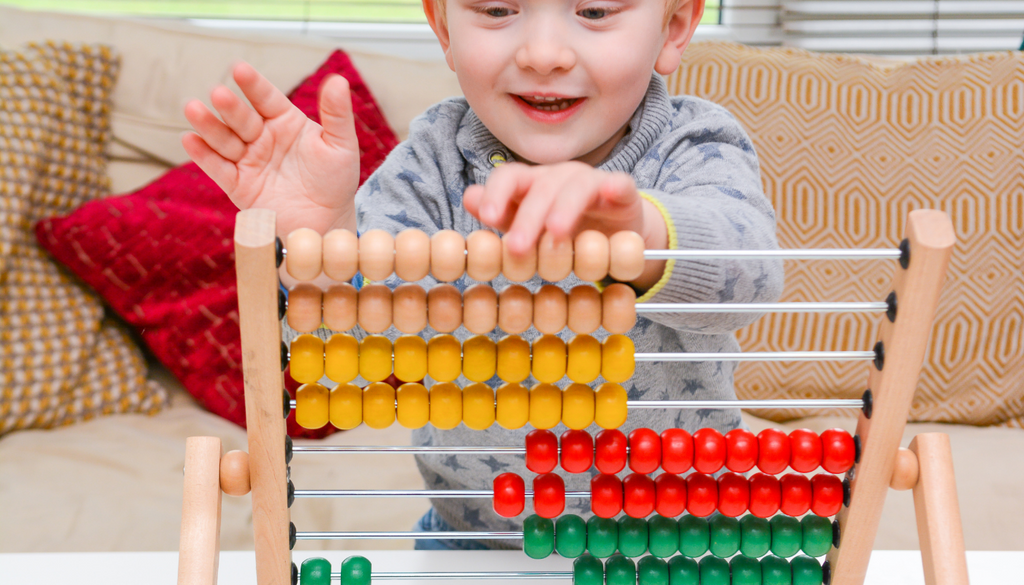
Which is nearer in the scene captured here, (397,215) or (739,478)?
(739,478)

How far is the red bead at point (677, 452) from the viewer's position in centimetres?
59

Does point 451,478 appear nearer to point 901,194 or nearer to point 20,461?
point 20,461

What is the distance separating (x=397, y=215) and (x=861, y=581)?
516mm

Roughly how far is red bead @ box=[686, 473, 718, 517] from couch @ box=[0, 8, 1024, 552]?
668 mm

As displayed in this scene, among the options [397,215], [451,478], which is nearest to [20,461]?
[451,478]

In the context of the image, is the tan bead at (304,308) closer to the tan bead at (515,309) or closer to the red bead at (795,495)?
the tan bead at (515,309)

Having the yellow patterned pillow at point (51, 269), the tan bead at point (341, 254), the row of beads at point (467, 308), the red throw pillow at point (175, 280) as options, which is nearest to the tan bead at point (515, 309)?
the row of beads at point (467, 308)

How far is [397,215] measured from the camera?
0.75 metres

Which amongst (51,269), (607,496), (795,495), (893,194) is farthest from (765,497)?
(51,269)

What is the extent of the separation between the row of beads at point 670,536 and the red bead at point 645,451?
0.19ft

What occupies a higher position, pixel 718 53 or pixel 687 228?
pixel 718 53

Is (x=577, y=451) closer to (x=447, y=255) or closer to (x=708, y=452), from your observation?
(x=708, y=452)

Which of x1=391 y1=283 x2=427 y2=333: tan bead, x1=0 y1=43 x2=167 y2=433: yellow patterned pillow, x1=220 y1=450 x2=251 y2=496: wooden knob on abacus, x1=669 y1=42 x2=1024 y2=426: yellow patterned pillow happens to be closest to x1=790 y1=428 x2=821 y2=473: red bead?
x1=391 y1=283 x2=427 y2=333: tan bead

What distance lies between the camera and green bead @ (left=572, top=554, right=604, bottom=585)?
2.07ft
